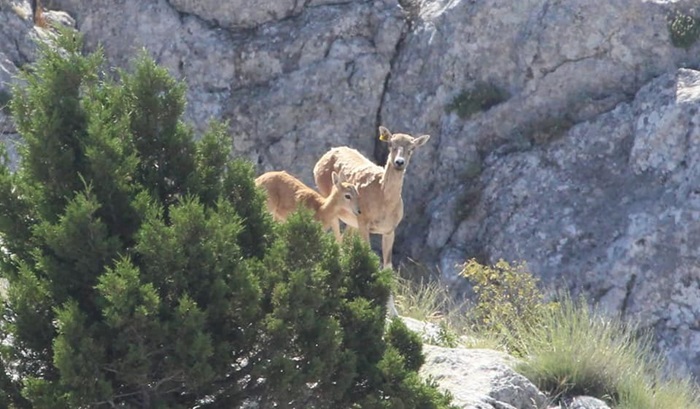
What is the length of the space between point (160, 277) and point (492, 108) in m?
12.0

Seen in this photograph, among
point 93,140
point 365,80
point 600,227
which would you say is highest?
point 93,140


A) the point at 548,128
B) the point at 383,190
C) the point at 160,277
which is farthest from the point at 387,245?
the point at 160,277

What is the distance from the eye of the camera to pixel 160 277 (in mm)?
7461

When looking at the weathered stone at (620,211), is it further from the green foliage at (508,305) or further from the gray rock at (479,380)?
the gray rock at (479,380)

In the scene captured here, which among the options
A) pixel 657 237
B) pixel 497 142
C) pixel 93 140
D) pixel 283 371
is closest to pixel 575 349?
pixel 283 371

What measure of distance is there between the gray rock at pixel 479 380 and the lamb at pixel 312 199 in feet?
18.2

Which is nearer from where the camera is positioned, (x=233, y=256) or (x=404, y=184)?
(x=233, y=256)

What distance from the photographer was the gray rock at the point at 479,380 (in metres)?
9.46

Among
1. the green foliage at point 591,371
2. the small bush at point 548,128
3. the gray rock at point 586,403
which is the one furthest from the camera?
the small bush at point 548,128

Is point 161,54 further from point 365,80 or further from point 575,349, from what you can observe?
point 575,349

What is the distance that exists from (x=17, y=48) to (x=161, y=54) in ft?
6.55

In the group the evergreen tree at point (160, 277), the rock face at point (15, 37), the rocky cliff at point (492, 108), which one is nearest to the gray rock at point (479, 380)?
the evergreen tree at point (160, 277)

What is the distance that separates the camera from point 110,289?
7.12 m

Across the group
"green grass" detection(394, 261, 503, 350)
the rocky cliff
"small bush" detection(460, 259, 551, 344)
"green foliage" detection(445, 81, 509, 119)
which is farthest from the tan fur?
"small bush" detection(460, 259, 551, 344)
